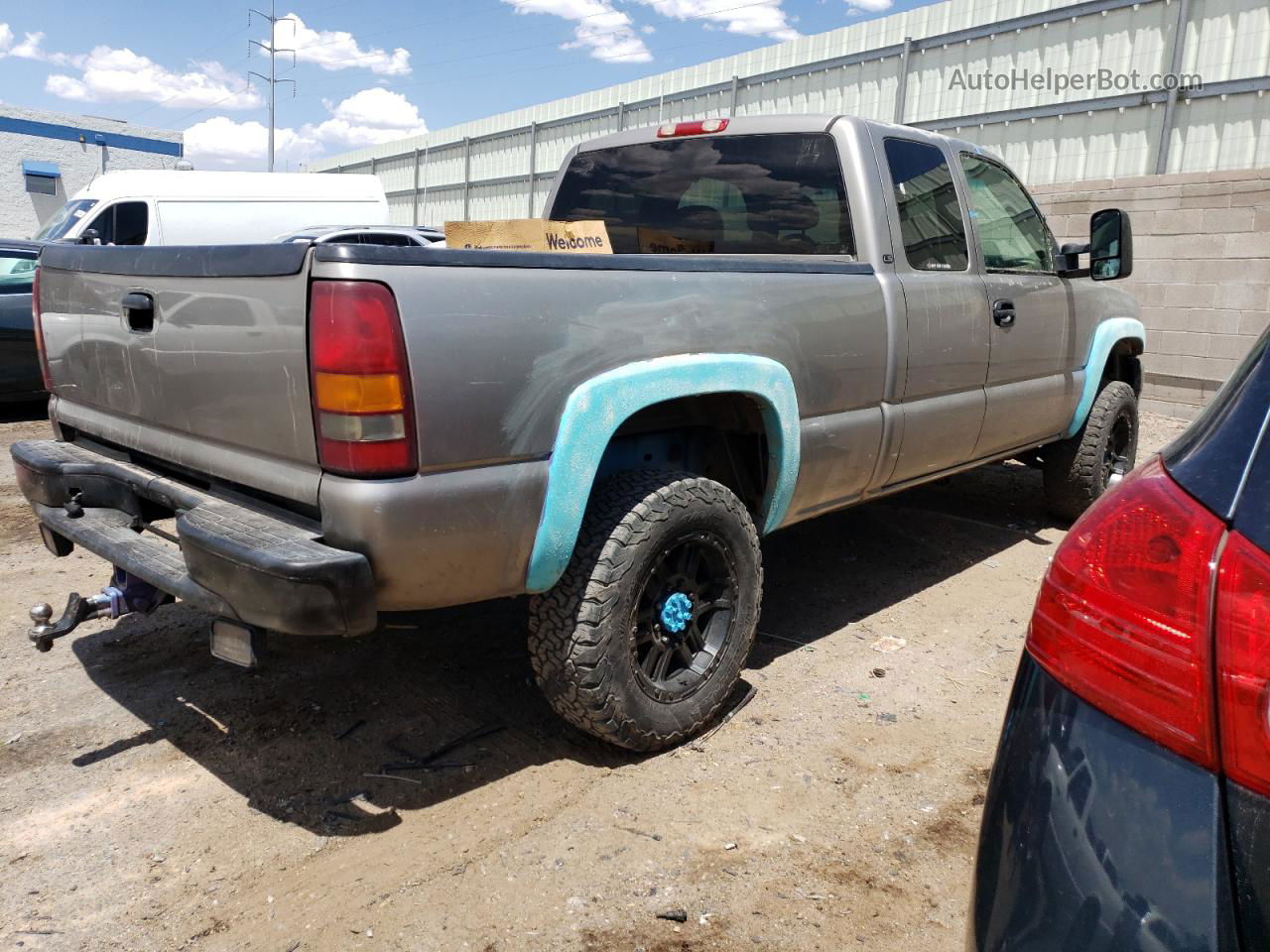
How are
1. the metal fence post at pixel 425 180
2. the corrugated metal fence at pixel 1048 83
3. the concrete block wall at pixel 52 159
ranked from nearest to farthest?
the corrugated metal fence at pixel 1048 83 → the metal fence post at pixel 425 180 → the concrete block wall at pixel 52 159

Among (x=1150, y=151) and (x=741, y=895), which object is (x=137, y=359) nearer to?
(x=741, y=895)

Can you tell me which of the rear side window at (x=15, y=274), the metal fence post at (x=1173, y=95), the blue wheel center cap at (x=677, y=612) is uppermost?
the metal fence post at (x=1173, y=95)

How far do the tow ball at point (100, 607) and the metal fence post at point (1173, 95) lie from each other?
427 inches

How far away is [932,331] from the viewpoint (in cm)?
391

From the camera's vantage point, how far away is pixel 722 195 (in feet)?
13.5

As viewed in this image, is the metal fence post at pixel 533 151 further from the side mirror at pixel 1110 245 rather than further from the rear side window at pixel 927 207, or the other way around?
the rear side window at pixel 927 207

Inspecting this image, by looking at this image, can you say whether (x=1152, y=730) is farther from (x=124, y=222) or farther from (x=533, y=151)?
(x=533, y=151)

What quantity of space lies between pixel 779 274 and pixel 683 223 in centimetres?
109

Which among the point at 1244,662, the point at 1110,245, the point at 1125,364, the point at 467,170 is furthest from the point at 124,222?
the point at 1244,662

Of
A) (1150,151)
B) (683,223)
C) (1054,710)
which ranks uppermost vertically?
(1150,151)

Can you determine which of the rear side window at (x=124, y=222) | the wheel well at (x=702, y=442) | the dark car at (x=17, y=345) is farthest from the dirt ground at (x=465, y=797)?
the rear side window at (x=124, y=222)

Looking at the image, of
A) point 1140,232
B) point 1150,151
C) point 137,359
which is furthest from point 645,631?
point 1150,151

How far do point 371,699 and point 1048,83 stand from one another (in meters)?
11.4

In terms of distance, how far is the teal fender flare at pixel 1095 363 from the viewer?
5.25 meters
